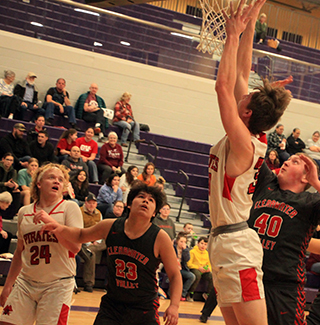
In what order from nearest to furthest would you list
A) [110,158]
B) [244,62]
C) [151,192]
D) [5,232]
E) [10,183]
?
[244,62] → [151,192] → [5,232] → [10,183] → [110,158]

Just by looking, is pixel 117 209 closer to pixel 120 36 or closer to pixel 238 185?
pixel 238 185

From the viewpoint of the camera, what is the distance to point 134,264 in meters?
3.55

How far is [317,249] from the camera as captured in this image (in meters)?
3.87

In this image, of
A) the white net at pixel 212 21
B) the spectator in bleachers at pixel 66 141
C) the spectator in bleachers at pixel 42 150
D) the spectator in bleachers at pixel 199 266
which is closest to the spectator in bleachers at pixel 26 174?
the spectator in bleachers at pixel 42 150

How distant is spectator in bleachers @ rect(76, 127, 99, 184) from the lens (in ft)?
34.6

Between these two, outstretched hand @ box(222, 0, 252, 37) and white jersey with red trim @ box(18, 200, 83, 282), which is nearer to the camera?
outstretched hand @ box(222, 0, 252, 37)

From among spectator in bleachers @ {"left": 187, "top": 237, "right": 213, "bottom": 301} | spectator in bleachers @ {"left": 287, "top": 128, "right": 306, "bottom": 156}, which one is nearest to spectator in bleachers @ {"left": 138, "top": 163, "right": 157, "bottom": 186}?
spectator in bleachers @ {"left": 187, "top": 237, "right": 213, "bottom": 301}

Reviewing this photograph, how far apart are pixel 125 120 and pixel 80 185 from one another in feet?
14.0

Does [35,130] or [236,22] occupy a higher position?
[236,22]

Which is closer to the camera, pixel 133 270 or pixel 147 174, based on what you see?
pixel 133 270

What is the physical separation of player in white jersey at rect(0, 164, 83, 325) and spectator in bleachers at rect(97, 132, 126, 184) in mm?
6782

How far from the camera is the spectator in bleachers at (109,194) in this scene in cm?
953

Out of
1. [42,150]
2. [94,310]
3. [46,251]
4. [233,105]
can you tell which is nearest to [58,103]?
[42,150]

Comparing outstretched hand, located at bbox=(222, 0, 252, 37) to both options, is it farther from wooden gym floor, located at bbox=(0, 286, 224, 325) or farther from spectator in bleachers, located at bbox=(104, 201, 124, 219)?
spectator in bleachers, located at bbox=(104, 201, 124, 219)
